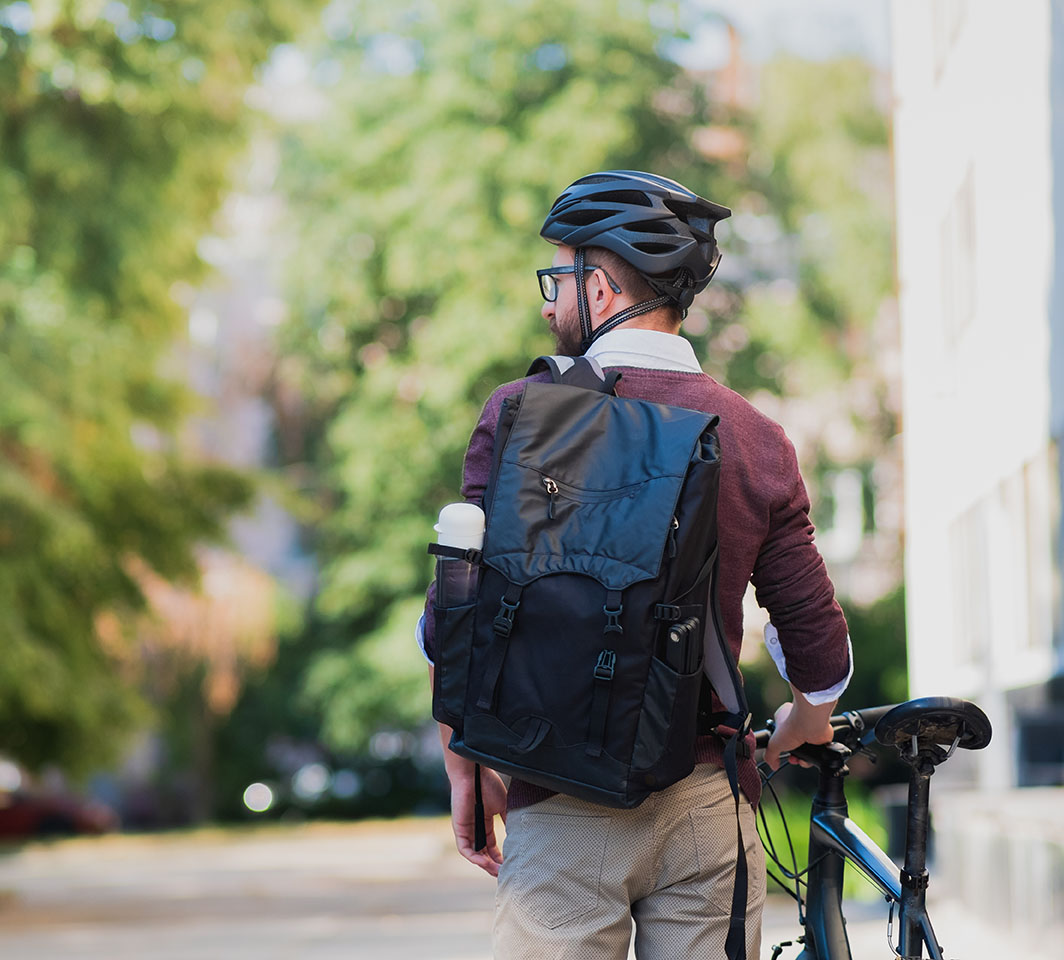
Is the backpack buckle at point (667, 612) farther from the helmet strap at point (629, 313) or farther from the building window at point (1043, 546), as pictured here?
the building window at point (1043, 546)

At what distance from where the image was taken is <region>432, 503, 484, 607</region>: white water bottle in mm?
2379

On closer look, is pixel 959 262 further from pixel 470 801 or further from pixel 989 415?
pixel 470 801

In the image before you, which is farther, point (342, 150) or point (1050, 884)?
point (342, 150)

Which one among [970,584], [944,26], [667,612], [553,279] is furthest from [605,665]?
[944,26]

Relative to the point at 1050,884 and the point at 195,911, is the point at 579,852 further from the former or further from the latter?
the point at 195,911

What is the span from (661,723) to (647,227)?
782 mm

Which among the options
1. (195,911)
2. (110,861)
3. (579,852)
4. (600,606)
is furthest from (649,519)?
(110,861)

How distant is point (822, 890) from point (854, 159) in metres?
26.4

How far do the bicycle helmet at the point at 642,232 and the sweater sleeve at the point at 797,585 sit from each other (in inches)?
12.2

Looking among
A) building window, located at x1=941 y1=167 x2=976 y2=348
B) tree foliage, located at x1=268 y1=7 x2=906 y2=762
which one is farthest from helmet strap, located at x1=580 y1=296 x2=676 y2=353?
tree foliage, located at x1=268 y1=7 x2=906 y2=762

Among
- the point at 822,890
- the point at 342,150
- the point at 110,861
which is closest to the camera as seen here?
the point at 822,890

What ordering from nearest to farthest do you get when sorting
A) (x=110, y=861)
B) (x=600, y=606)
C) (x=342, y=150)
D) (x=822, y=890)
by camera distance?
1. (x=600, y=606)
2. (x=822, y=890)
3. (x=110, y=861)
4. (x=342, y=150)

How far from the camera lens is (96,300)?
1338 centimetres

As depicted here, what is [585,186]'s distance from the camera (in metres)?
2.69
